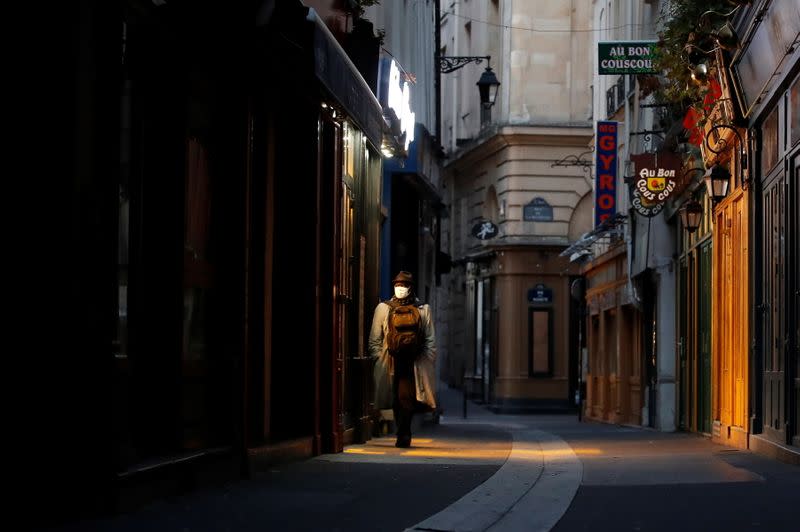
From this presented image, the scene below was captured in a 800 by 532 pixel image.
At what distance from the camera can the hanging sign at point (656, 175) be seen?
Result: 24.5 metres

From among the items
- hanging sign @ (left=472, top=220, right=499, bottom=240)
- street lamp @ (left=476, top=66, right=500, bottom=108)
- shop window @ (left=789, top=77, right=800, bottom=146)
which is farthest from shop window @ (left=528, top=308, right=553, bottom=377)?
shop window @ (left=789, top=77, right=800, bottom=146)

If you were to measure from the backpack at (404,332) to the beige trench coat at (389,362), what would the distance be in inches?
4.2

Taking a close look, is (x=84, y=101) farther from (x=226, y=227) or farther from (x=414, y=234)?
(x=414, y=234)

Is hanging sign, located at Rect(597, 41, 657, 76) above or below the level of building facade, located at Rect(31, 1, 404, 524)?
above

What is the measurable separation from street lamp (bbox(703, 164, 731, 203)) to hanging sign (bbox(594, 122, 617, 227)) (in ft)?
51.4

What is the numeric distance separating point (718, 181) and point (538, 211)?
29.1 metres

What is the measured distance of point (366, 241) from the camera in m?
18.9

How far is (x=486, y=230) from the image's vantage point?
48.0 m

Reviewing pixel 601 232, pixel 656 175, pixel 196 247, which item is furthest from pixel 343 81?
pixel 601 232

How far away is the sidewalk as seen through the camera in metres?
8.75

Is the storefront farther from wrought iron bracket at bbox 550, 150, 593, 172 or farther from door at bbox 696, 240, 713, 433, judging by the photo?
wrought iron bracket at bbox 550, 150, 593, 172

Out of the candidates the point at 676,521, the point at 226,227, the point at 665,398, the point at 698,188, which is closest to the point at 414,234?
the point at 665,398

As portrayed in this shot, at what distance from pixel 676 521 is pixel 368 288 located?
10362mm

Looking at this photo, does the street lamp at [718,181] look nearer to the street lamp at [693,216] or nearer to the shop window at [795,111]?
the street lamp at [693,216]
